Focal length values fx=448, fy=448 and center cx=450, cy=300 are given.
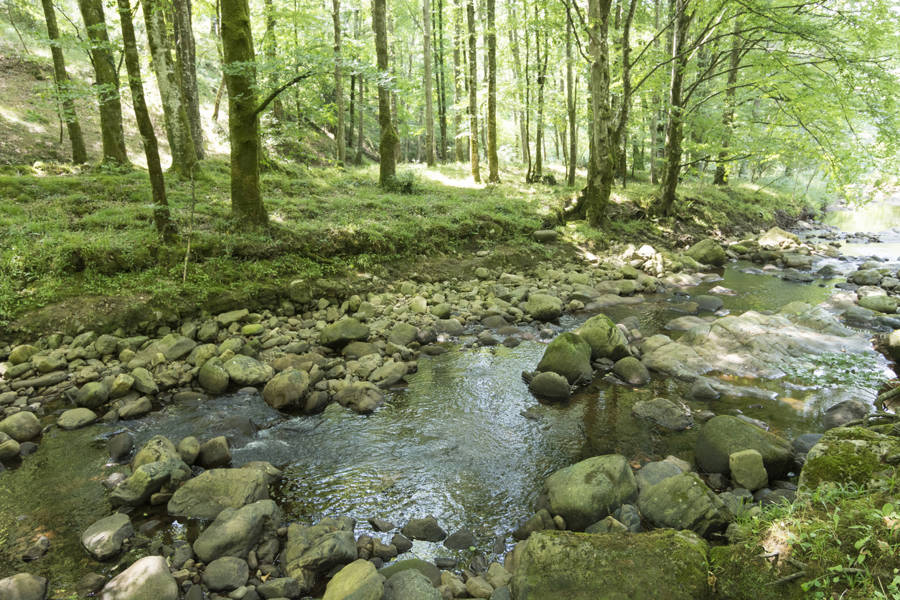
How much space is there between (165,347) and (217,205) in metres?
4.47

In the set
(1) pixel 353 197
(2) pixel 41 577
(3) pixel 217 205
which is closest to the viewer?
(2) pixel 41 577

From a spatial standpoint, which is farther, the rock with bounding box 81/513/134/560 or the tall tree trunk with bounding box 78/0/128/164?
the tall tree trunk with bounding box 78/0/128/164

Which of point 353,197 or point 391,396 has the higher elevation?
point 353,197

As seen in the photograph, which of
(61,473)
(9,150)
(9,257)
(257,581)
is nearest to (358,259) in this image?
(9,257)

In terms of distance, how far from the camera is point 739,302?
35.0ft

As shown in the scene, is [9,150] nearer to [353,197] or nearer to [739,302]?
→ [353,197]

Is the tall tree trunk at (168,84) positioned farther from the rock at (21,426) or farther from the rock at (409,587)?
the rock at (409,587)

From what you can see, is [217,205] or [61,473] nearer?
[61,473]

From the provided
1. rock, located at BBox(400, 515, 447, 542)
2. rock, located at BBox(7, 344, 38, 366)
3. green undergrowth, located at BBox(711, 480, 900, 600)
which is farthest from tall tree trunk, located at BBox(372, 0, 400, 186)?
green undergrowth, located at BBox(711, 480, 900, 600)

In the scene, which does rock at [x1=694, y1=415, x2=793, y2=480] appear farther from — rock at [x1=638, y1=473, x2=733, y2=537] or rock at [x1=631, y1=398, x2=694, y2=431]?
rock at [x1=638, y1=473, x2=733, y2=537]

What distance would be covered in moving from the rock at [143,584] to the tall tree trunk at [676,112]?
16666mm

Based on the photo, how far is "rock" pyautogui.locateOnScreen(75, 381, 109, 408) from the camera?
580 centimetres

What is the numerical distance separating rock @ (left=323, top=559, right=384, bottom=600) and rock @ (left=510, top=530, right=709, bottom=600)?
97 centimetres

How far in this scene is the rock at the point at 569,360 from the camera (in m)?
6.79
